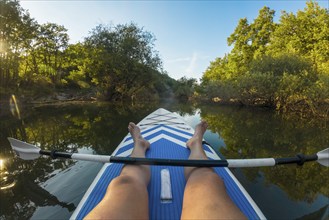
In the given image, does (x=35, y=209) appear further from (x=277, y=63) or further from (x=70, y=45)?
(x=70, y=45)

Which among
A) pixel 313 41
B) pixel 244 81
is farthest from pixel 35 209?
pixel 313 41

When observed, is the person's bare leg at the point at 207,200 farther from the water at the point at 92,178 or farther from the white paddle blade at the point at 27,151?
the white paddle blade at the point at 27,151

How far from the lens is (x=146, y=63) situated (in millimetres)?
27109

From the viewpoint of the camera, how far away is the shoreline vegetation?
1504cm

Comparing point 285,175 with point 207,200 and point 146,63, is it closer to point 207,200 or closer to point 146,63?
point 207,200

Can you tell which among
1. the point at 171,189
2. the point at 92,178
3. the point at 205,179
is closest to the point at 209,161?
the point at 205,179

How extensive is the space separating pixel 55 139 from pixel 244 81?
16857mm

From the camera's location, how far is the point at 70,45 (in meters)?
35.1

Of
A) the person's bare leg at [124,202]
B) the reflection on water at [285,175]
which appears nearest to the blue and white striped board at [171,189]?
the person's bare leg at [124,202]

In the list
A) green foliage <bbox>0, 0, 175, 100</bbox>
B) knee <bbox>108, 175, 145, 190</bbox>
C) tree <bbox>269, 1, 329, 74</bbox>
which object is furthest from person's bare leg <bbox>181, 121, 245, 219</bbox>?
green foliage <bbox>0, 0, 175, 100</bbox>

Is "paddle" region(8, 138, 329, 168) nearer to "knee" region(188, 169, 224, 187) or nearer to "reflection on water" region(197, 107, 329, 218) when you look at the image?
"knee" region(188, 169, 224, 187)

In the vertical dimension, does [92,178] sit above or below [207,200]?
below

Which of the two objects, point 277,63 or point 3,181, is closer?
point 3,181

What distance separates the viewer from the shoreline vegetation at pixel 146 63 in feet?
49.3
